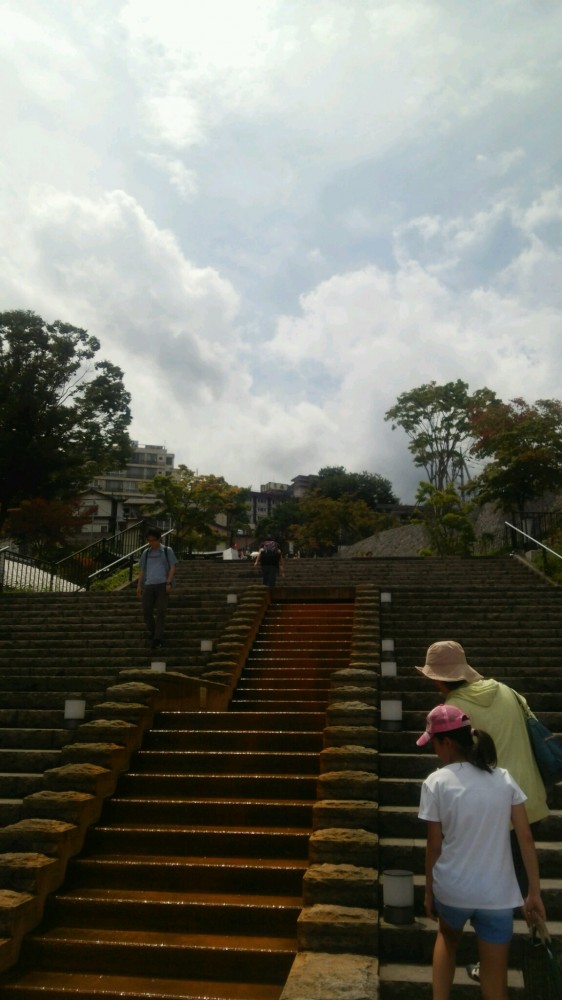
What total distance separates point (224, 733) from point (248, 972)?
2.43 m

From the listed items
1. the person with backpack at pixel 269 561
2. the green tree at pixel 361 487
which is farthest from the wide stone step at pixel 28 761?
the green tree at pixel 361 487

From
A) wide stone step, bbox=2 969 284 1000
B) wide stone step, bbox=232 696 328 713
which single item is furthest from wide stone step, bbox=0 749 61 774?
wide stone step, bbox=232 696 328 713

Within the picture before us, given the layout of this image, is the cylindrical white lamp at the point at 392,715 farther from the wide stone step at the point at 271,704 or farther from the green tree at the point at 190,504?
the green tree at the point at 190,504

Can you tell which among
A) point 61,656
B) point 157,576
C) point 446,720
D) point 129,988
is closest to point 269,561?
point 157,576

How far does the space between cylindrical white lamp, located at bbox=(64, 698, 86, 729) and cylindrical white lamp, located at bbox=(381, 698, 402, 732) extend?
2.72 metres

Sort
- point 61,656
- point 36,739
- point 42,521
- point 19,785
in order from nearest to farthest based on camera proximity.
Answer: point 19,785 → point 36,739 → point 61,656 → point 42,521

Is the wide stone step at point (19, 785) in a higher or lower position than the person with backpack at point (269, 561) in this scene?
lower

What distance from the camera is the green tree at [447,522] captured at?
24.4 meters

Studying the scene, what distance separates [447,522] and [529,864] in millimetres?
22048

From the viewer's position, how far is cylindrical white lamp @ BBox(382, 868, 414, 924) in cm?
402

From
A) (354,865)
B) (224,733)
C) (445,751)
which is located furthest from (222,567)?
(445,751)

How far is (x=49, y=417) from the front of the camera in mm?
21797

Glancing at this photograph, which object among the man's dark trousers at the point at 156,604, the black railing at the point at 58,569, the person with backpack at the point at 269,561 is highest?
the black railing at the point at 58,569

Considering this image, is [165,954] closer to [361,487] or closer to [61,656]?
[61,656]
